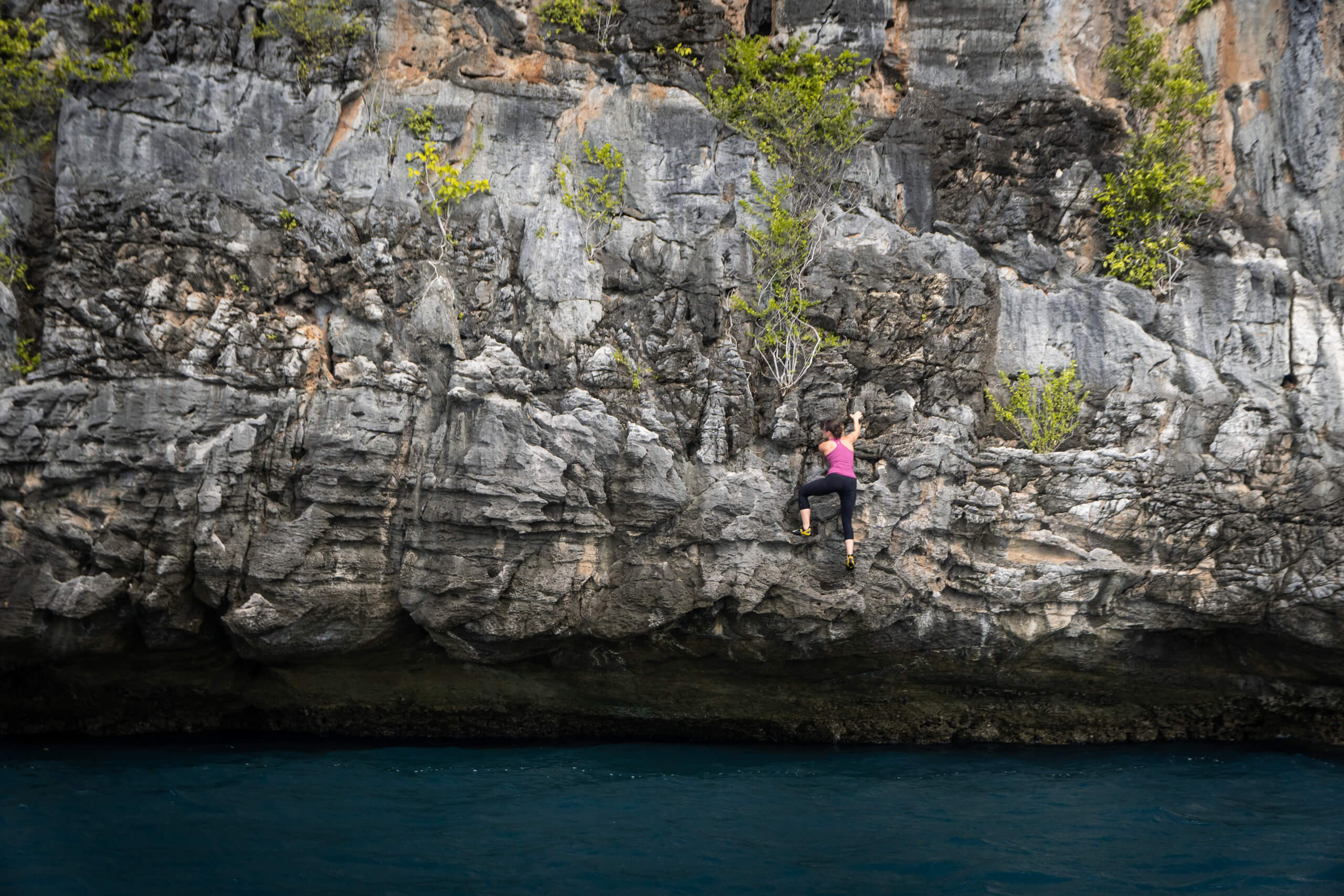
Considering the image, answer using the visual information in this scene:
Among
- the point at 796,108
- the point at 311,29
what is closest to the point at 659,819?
the point at 796,108

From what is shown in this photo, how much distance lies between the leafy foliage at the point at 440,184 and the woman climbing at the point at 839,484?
415cm

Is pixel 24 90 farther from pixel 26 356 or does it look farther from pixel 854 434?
pixel 854 434

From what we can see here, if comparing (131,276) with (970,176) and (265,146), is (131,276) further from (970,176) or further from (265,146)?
(970,176)

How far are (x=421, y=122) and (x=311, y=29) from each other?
4.68ft

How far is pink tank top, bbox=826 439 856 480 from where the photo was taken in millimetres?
7043

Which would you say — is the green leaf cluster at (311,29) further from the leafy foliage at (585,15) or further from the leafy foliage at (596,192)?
the leafy foliage at (596,192)

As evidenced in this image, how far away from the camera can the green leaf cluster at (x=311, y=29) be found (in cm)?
802

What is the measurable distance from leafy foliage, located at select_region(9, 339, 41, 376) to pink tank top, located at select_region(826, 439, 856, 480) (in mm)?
7203

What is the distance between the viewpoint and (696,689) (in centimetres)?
805

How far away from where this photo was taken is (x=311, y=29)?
8086 millimetres

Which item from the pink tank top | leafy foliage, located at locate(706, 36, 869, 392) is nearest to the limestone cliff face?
leafy foliage, located at locate(706, 36, 869, 392)

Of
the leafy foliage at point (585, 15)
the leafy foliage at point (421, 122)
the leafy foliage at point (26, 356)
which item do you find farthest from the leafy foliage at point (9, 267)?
the leafy foliage at point (585, 15)

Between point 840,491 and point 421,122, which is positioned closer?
point 840,491

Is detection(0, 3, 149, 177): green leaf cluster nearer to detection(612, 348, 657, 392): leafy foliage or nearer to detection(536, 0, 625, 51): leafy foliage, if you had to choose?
detection(536, 0, 625, 51): leafy foliage
